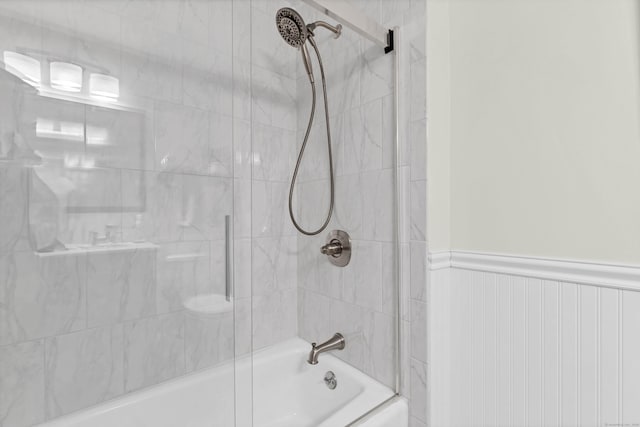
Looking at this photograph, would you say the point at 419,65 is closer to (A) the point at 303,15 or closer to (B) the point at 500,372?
(A) the point at 303,15

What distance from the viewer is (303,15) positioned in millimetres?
1164

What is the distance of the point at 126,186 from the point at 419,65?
3.15ft

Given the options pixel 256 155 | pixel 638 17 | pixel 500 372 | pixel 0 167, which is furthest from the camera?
pixel 256 155

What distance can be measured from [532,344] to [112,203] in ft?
4.00

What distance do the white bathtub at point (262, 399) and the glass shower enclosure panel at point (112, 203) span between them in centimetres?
2

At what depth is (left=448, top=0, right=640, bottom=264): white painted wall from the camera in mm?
816

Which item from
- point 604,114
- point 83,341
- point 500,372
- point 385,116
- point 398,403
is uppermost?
point 385,116

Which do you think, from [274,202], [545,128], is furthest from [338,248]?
[545,128]

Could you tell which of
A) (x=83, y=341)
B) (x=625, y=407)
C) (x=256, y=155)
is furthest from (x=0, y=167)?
(x=625, y=407)

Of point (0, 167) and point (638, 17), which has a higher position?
point (638, 17)

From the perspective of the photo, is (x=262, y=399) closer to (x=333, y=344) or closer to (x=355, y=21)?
(x=333, y=344)

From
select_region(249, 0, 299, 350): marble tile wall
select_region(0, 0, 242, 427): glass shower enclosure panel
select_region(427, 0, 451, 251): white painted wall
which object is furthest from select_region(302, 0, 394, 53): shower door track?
select_region(249, 0, 299, 350): marble tile wall

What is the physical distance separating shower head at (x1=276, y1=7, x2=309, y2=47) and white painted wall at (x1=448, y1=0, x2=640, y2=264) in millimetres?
458

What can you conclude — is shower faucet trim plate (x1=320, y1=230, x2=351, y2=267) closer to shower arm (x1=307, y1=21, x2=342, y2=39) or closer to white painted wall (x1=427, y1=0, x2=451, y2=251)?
white painted wall (x1=427, y1=0, x2=451, y2=251)
